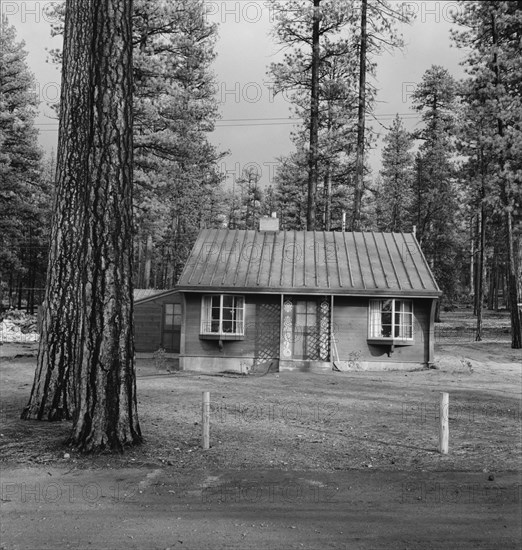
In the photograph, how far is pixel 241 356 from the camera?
19.4m

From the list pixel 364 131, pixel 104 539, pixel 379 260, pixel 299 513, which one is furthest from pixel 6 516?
pixel 364 131

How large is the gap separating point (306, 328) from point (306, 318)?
343 mm

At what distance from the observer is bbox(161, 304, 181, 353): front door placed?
23469 millimetres

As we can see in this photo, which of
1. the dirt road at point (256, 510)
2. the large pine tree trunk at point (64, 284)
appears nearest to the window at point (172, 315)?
the large pine tree trunk at point (64, 284)

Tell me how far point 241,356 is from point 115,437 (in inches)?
471

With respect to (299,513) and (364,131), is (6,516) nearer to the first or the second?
(299,513)

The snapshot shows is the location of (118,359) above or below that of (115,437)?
above

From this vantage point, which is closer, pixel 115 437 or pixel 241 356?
pixel 115 437

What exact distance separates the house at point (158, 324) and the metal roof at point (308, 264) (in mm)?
3384

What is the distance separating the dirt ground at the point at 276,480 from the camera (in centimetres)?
523

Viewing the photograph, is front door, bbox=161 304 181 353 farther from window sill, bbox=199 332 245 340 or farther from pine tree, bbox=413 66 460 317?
pine tree, bbox=413 66 460 317

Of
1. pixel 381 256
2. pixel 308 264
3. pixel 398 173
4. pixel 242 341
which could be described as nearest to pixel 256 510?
pixel 242 341

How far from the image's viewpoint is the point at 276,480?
6.79 metres

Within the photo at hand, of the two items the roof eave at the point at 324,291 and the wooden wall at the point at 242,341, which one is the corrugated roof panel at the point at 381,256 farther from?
the wooden wall at the point at 242,341
